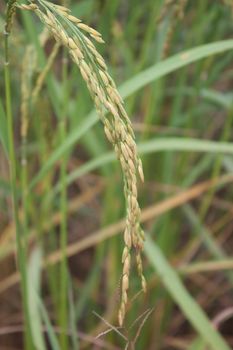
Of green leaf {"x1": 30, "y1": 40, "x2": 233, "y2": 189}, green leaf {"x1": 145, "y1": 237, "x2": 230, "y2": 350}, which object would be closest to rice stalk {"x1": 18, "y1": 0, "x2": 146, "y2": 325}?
green leaf {"x1": 30, "y1": 40, "x2": 233, "y2": 189}

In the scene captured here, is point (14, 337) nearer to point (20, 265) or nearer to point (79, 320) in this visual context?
point (79, 320)

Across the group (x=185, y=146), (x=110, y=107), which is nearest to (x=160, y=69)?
(x=185, y=146)

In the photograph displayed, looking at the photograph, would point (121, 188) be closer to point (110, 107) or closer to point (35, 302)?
point (35, 302)

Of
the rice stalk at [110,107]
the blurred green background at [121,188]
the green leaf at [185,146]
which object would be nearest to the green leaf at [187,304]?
the blurred green background at [121,188]

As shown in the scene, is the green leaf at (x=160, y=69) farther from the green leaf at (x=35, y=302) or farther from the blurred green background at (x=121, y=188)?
the green leaf at (x=35, y=302)

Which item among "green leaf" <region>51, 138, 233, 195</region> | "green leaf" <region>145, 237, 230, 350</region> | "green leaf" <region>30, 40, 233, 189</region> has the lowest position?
"green leaf" <region>145, 237, 230, 350</region>

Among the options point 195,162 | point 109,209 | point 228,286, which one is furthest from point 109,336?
point 195,162

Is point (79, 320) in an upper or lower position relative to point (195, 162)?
lower

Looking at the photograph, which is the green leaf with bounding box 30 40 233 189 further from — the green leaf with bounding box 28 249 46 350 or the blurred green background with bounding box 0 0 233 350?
the green leaf with bounding box 28 249 46 350

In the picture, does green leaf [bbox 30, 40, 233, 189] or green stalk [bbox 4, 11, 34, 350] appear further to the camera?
green leaf [bbox 30, 40, 233, 189]
